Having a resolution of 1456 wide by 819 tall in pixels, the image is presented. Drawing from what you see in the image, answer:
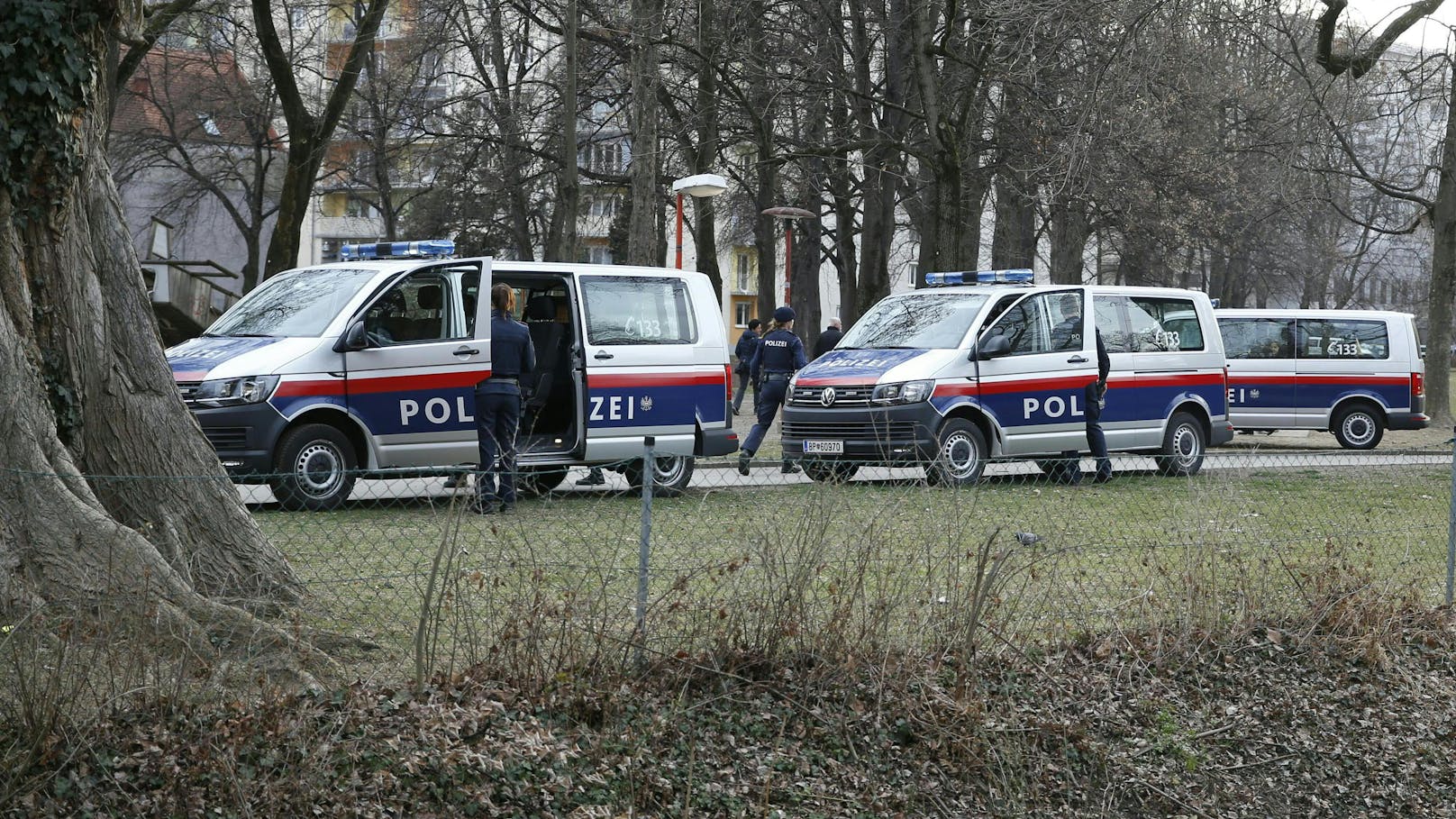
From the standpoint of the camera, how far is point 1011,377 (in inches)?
593

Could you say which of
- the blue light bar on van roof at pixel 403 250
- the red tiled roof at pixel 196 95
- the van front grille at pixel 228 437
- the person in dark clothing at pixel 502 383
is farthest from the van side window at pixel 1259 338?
the red tiled roof at pixel 196 95

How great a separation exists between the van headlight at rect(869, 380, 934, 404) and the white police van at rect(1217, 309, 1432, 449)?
1021 centimetres

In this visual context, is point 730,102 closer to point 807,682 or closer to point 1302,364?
point 1302,364

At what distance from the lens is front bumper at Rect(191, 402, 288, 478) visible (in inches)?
459

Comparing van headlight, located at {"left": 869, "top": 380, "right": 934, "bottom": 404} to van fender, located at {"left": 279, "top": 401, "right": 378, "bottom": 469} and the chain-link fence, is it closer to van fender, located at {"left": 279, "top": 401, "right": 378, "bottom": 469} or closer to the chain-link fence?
van fender, located at {"left": 279, "top": 401, "right": 378, "bottom": 469}

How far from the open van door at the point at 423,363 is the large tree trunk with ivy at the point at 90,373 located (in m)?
4.63

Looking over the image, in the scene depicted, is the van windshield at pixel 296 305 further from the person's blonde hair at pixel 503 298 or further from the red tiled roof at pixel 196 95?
the red tiled roof at pixel 196 95

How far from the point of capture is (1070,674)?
7344 millimetres

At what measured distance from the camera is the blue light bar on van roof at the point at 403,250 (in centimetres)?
1316

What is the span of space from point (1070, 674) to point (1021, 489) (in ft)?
5.72

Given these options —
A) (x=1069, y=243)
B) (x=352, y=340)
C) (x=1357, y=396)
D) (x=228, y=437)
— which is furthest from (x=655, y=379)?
(x=1069, y=243)

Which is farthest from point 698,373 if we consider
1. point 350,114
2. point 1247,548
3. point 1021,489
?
point 350,114

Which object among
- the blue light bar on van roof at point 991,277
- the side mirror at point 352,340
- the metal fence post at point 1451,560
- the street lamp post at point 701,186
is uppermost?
the street lamp post at point 701,186

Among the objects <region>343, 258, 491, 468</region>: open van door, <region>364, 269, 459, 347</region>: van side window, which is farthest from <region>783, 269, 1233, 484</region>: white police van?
<region>364, 269, 459, 347</region>: van side window
